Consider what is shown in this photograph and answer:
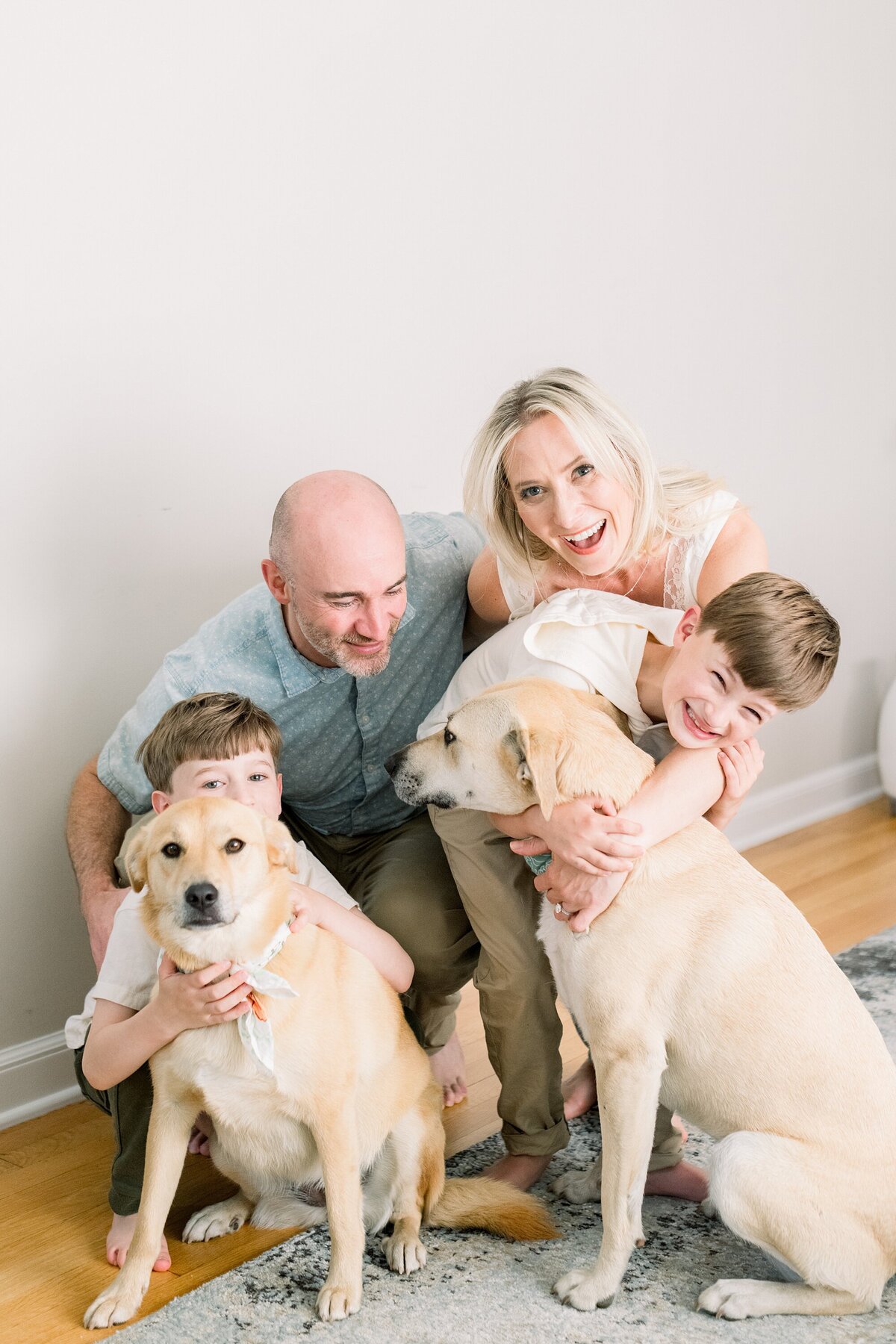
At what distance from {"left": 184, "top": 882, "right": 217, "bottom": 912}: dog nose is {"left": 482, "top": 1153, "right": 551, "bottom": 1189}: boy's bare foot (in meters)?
0.90

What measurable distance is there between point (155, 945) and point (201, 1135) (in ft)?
1.68

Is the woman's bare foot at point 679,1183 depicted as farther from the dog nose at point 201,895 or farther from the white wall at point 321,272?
the white wall at point 321,272

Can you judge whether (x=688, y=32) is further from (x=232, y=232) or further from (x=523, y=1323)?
(x=523, y=1323)

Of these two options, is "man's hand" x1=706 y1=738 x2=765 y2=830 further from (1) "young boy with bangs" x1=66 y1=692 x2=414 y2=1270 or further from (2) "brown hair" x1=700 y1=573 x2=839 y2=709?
(1) "young boy with bangs" x1=66 y1=692 x2=414 y2=1270

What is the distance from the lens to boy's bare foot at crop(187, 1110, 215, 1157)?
7.22ft

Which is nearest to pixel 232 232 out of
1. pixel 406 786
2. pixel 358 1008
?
pixel 406 786

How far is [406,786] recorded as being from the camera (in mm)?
2061

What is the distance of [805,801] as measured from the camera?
4516 mm

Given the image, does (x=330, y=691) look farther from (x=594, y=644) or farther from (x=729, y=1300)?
(x=729, y=1300)

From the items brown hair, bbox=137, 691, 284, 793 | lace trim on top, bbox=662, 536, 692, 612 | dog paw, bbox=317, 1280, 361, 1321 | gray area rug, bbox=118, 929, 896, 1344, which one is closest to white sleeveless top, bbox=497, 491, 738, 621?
lace trim on top, bbox=662, 536, 692, 612

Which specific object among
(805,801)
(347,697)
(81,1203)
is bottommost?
(805,801)

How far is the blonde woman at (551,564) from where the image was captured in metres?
2.23

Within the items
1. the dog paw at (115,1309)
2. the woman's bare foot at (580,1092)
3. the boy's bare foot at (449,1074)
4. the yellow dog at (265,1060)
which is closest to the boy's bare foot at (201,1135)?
the yellow dog at (265,1060)

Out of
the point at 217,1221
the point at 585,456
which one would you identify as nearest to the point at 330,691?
the point at 585,456
